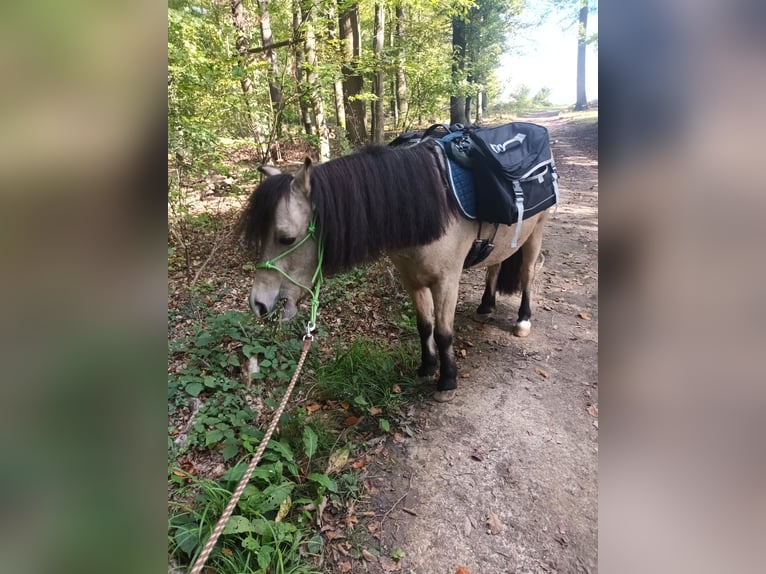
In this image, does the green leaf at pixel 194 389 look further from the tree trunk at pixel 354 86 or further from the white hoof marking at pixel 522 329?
the tree trunk at pixel 354 86

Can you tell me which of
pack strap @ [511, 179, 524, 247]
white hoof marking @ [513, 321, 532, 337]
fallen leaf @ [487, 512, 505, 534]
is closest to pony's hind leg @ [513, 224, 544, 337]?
white hoof marking @ [513, 321, 532, 337]

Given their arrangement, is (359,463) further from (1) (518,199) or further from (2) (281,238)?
(1) (518,199)

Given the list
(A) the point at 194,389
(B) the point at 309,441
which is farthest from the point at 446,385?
(A) the point at 194,389

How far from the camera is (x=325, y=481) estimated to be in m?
2.59

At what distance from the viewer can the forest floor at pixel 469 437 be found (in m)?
2.41

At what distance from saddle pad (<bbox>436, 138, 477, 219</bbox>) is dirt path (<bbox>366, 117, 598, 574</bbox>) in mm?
1680

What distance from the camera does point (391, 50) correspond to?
6.39 meters

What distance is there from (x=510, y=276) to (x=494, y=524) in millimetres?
3014
